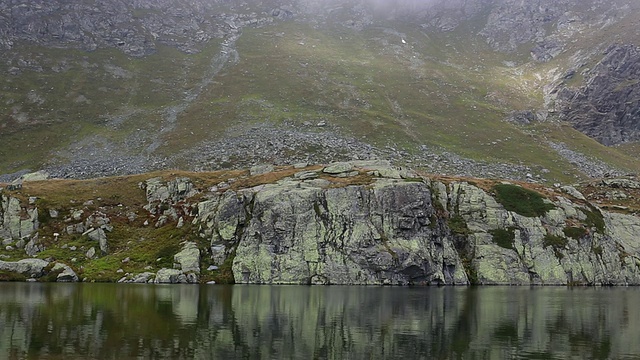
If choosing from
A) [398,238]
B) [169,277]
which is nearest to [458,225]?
[398,238]

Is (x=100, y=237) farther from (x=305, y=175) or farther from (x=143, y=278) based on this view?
(x=305, y=175)

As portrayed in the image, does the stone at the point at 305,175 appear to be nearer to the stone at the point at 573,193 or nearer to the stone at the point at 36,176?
the stone at the point at 573,193

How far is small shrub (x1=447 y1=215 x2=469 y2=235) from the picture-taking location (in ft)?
291

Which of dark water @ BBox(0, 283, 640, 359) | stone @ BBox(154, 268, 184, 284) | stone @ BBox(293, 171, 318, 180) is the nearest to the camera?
dark water @ BBox(0, 283, 640, 359)

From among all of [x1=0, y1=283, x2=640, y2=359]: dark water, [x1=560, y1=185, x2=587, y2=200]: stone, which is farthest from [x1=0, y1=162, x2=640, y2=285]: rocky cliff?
[x1=0, y1=283, x2=640, y2=359]: dark water

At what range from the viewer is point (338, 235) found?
83062mm

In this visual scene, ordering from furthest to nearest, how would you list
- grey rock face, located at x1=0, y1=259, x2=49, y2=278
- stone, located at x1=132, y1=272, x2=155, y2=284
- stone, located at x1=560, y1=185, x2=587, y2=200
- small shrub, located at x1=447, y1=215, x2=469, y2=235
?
stone, located at x1=560, y1=185, x2=587, y2=200 → small shrub, located at x1=447, y1=215, x2=469, y2=235 → stone, located at x1=132, y1=272, x2=155, y2=284 → grey rock face, located at x1=0, y1=259, x2=49, y2=278

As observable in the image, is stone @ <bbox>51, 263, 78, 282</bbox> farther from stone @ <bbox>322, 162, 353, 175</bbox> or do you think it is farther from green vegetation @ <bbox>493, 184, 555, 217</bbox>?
green vegetation @ <bbox>493, 184, 555, 217</bbox>

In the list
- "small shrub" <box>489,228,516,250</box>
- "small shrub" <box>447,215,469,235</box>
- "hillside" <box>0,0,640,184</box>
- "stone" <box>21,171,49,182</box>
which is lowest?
"small shrub" <box>489,228,516,250</box>

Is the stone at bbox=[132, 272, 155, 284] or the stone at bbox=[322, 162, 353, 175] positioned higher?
the stone at bbox=[322, 162, 353, 175]

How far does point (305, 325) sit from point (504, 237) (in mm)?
55615

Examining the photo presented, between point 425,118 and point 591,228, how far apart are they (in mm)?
87120

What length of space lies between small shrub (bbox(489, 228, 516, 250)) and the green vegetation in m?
4.95

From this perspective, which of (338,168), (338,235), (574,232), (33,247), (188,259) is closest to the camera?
(188,259)
